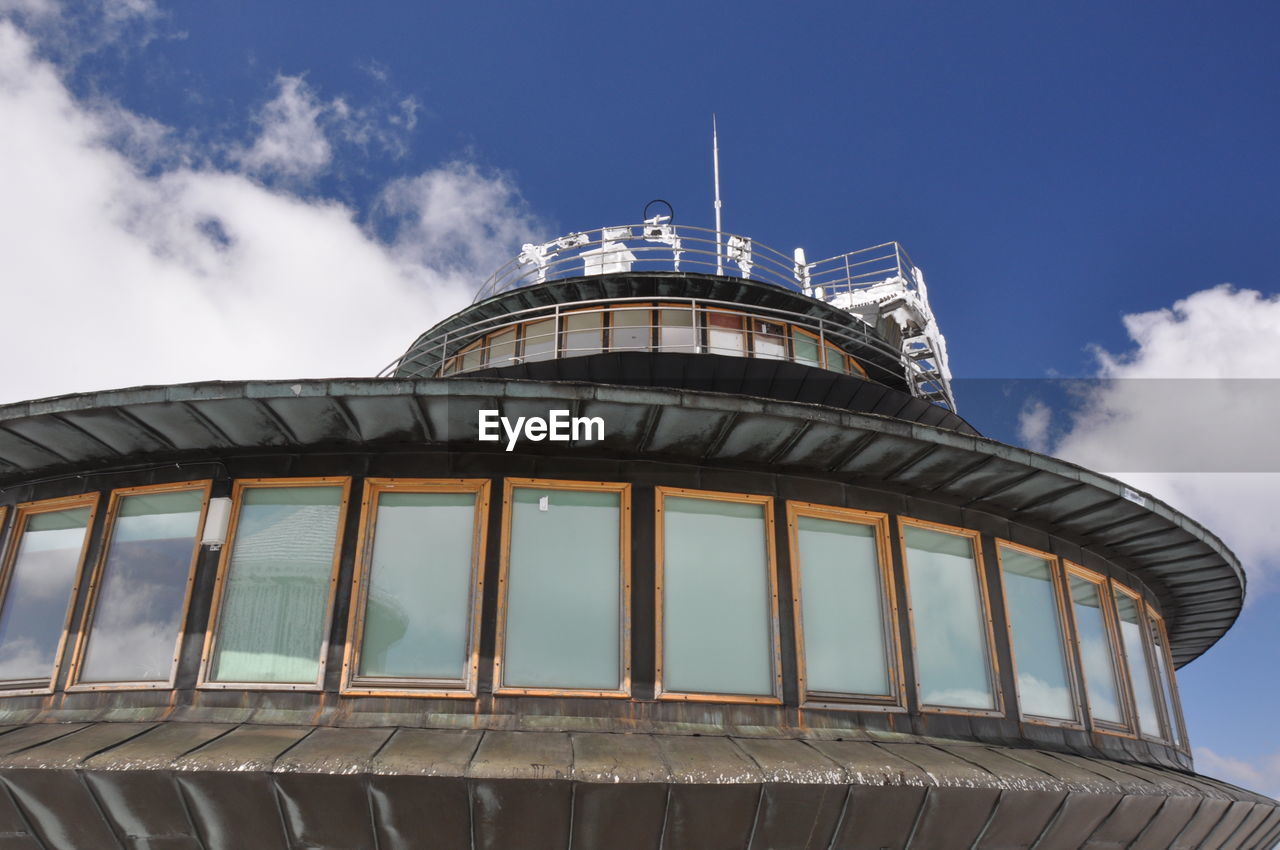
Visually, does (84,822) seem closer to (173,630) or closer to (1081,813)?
(173,630)

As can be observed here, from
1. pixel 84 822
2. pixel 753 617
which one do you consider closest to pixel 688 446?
pixel 753 617

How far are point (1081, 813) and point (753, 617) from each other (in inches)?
151

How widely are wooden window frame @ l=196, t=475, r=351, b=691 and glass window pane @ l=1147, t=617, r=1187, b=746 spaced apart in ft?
39.1

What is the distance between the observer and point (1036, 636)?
41.6 feet

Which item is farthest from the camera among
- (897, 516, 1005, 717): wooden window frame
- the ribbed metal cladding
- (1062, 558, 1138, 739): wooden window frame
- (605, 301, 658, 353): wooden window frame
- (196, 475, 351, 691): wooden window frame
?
(605, 301, 658, 353): wooden window frame

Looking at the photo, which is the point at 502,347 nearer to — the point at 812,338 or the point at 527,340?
the point at 527,340

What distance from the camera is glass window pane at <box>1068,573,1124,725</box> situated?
1321cm

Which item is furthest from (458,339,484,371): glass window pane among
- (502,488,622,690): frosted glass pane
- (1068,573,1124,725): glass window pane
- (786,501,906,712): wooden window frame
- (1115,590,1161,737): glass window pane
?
(1115,590,1161,737): glass window pane

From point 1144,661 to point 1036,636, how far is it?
3247 millimetres

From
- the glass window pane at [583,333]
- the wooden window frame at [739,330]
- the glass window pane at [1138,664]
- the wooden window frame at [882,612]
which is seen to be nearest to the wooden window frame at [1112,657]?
the glass window pane at [1138,664]

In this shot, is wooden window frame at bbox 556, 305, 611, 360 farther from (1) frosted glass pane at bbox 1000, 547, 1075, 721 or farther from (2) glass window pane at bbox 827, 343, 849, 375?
(1) frosted glass pane at bbox 1000, 547, 1075, 721

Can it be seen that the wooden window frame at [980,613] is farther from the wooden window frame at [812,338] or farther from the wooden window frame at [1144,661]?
the wooden window frame at [812,338]

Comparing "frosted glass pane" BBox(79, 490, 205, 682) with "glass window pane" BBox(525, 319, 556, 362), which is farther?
"glass window pane" BBox(525, 319, 556, 362)

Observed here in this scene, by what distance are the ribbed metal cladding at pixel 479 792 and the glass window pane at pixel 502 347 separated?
9.93 meters
